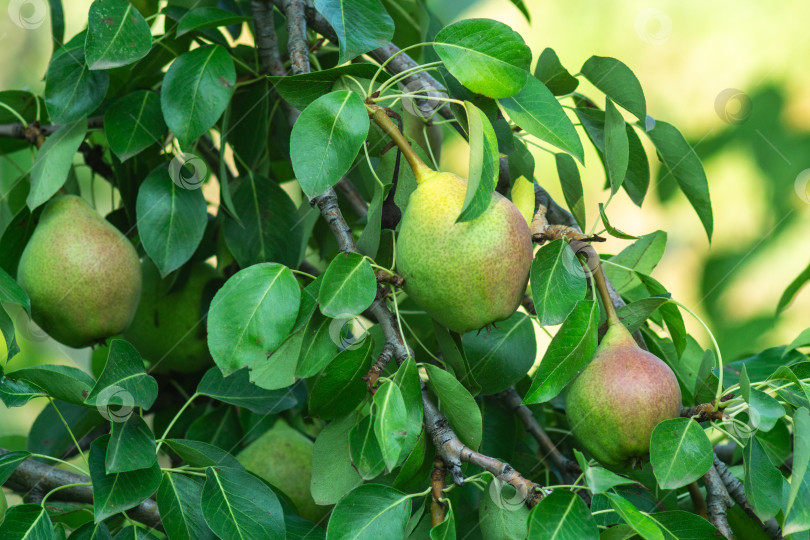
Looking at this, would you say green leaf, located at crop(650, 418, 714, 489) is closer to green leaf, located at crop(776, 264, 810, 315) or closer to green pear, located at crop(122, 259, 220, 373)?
green leaf, located at crop(776, 264, 810, 315)

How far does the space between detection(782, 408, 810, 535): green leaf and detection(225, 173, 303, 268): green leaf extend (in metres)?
0.46

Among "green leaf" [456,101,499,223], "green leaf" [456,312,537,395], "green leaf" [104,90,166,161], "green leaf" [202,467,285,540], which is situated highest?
"green leaf" [456,101,499,223]

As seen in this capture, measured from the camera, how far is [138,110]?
2.27 feet

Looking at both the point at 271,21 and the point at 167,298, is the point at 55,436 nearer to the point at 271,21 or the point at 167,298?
the point at 167,298

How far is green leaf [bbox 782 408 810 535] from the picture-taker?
0.45m

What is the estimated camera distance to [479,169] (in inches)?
18.0

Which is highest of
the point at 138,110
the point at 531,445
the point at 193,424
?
the point at 138,110

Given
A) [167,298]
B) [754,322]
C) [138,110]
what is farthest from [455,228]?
[754,322]

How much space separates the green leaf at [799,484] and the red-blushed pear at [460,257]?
0.62 feet

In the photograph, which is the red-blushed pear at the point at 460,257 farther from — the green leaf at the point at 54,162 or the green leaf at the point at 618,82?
the green leaf at the point at 54,162

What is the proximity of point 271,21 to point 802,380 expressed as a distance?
571 millimetres

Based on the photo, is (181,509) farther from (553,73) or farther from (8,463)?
(553,73)

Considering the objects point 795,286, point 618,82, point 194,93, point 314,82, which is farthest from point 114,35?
point 795,286

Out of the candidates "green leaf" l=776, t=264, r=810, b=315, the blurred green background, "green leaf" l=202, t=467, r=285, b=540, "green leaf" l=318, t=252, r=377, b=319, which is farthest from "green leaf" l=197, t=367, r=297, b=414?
the blurred green background
